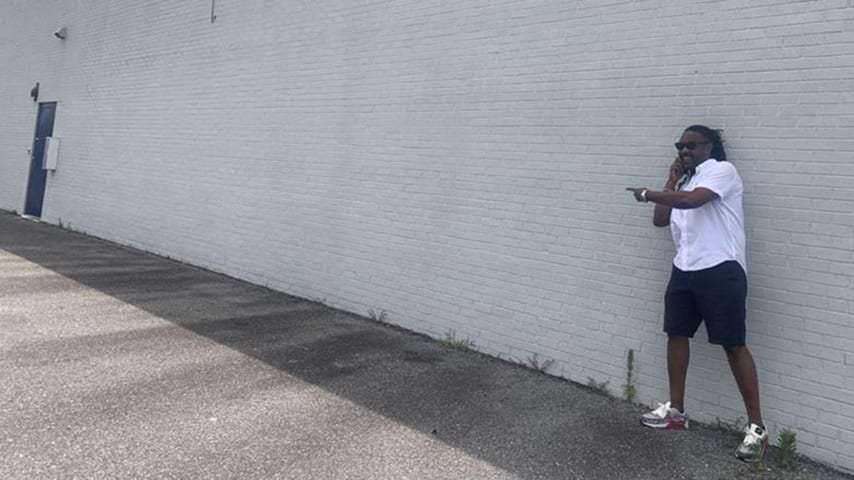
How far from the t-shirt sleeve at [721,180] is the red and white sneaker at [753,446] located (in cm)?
139

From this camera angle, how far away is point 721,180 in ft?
10.5

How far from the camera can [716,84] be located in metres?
3.64

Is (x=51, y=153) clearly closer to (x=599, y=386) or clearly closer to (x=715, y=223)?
(x=599, y=386)

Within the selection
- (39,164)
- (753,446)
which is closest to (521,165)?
(753,446)

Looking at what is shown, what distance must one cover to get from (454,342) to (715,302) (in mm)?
2297

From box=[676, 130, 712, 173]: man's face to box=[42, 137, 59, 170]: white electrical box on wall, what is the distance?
35.6 ft

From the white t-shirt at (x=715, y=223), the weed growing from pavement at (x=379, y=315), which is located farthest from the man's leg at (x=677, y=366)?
the weed growing from pavement at (x=379, y=315)

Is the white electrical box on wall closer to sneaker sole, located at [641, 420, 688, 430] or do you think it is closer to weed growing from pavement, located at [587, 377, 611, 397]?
weed growing from pavement, located at [587, 377, 611, 397]

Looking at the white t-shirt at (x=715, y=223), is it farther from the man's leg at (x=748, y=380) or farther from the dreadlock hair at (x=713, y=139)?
the man's leg at (x=748, y=380)

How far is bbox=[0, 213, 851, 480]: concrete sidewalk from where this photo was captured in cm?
271

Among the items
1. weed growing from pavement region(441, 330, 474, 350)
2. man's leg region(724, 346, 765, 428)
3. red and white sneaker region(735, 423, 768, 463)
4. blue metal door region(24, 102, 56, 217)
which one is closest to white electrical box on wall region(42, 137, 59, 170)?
blue metal door region(24, 102, 56, 217)

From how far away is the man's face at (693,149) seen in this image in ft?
11.3

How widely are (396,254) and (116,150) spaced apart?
6343 mm

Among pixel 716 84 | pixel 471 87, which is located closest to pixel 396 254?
pixel 471 87
